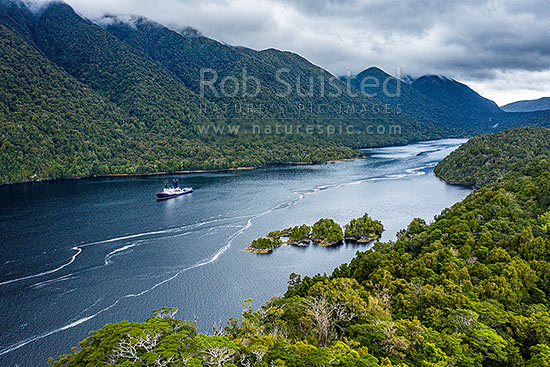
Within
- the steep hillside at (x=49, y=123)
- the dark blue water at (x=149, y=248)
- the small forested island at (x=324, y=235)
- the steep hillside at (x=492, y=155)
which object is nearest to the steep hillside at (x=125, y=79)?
the steep hillside at (x=49, y=123)

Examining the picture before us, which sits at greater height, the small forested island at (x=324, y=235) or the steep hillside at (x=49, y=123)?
the steep hillside at (x=49, y=123)

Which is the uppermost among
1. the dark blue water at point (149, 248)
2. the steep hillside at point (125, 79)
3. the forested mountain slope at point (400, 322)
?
the steep hillside at point (125, 79)

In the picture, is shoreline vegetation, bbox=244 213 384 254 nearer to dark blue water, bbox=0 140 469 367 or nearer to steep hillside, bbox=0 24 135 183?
dark blue water, bbox=0 140 469 367

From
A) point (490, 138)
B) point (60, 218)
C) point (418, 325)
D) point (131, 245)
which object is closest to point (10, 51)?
point (60, 218)

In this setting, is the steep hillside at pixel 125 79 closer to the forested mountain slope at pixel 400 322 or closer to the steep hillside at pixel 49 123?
the steep hillside at pixel 49 123

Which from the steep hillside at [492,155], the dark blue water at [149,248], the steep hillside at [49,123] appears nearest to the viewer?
the dark blue water at [149,248]

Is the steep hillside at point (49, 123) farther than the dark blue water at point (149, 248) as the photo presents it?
Yes

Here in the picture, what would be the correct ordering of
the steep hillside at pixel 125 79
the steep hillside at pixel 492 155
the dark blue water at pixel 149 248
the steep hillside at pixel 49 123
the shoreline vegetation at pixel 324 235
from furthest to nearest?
the steep hillside at pixel 125 79 → the steep hillside at pixel 49 123 → the steep hillside at pixel 492 155 → the shoreline vegetation at pixel 324 235 → the dark blue water at pixel 149 248

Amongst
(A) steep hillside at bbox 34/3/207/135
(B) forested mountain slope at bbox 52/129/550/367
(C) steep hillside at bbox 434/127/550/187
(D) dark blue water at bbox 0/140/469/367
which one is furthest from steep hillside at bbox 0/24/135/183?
(C) steep hillside at bbox 434/127/550/187

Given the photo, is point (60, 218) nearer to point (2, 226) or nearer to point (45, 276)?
point (2, 226)
